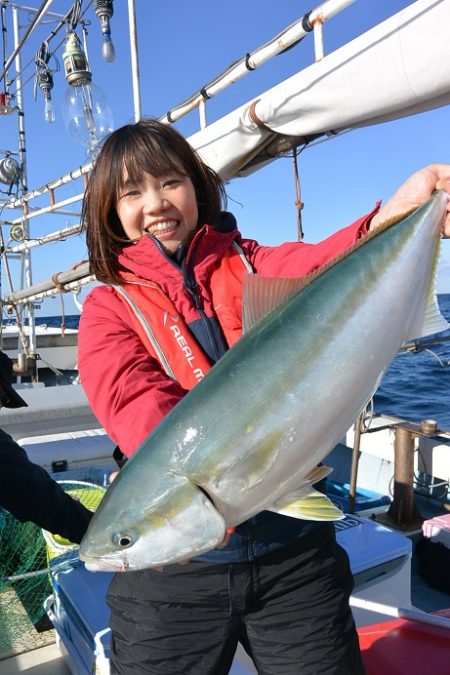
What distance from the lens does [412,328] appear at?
1.43m

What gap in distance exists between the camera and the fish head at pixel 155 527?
49.9 inches

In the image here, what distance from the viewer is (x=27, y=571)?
4.36 meters

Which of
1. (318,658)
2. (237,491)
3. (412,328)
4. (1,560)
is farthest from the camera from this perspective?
(1,560)

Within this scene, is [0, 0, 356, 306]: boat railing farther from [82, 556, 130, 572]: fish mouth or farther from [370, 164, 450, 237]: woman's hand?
[82, 556, 130, 572]: fish mouth

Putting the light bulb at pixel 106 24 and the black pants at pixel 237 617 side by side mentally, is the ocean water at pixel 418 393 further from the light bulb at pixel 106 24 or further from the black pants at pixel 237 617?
the black pants at pixel 237 617

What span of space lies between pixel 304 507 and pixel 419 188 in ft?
3.18

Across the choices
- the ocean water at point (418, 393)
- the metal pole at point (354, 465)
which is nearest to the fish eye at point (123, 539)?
the metal pole at point (354, 465)

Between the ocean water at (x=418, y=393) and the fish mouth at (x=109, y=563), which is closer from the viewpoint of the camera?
the fish mouth at (x=109, y=563)

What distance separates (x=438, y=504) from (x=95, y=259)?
5294mm

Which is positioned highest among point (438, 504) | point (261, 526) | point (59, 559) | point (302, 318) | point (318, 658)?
point (302, 318)

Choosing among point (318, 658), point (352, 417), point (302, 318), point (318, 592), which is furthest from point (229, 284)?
point (318, 658)

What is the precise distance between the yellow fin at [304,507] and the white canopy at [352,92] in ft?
7.68

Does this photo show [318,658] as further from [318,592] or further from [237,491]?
[237,491]

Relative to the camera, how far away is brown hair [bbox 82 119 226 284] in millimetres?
1954
